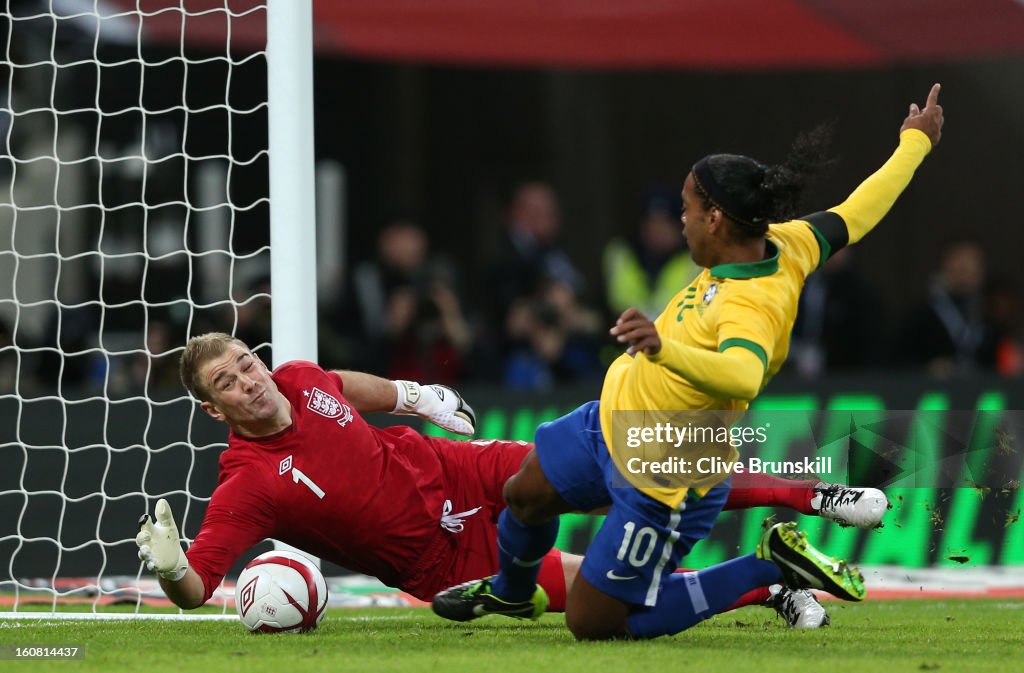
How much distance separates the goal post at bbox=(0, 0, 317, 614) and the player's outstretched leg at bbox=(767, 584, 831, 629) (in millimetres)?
2236

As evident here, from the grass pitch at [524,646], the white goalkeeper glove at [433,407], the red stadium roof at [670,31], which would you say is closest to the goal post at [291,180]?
the white goalkeeper glove at [433,407]

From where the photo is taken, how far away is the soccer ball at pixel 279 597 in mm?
5465

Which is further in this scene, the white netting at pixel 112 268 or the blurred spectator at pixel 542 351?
the blurred spectator at pixel 542 351

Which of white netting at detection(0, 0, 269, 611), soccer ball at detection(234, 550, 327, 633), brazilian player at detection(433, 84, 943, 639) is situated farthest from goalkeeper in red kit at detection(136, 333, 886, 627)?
white netting at detection(0, 0, 269, 611)

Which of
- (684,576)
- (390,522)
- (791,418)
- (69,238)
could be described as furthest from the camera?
(69,238)

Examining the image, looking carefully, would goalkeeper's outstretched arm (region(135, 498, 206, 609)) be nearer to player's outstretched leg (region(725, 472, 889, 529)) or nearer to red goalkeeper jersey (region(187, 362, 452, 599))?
red goalkeeper jersey (region(187, 362, 452, 599))

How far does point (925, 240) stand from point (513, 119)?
465cm

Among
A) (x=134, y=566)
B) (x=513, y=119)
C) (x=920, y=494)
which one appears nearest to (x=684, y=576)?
(x=920, y=494)

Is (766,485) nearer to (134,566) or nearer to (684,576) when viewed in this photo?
(684,576)

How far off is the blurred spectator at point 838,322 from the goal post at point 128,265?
3.97 m

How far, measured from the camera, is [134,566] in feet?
27.8

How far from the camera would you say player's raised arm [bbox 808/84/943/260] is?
525cm

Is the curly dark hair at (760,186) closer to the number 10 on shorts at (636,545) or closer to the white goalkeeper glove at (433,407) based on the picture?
the number 10 on shorts at (636,545)
